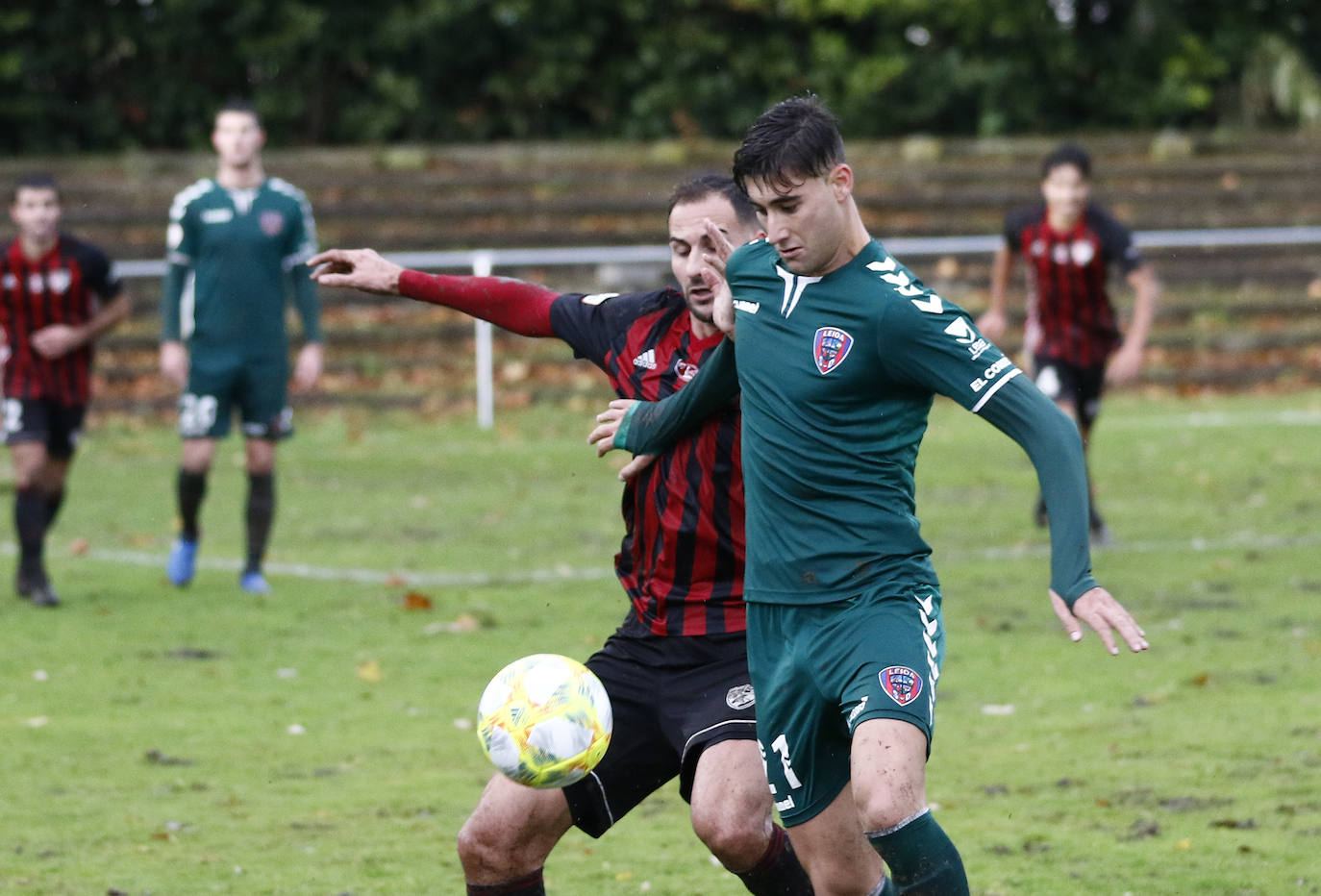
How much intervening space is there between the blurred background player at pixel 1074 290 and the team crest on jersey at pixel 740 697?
22.1 feet

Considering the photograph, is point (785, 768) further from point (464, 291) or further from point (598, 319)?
point (464, 291)

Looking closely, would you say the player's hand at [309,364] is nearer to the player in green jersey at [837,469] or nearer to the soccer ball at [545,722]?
the soccer ball at [545,722]

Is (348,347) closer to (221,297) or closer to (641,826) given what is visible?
(221,297)

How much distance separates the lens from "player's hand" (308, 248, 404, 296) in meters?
4.80

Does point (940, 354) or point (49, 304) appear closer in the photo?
point (940, 354)

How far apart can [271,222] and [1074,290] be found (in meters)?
4.66

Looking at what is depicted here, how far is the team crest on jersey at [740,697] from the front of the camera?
425 cm

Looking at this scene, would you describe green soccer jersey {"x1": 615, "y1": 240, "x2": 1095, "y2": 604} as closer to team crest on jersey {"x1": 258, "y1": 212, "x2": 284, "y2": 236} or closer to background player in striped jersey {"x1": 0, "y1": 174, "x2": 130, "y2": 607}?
team crest on jersey {"x1": 258, "y1": 212, "x2": 284, "y2": 236}

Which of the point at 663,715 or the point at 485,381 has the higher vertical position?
the point at 485,381

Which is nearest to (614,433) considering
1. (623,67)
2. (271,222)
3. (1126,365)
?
(271,222)

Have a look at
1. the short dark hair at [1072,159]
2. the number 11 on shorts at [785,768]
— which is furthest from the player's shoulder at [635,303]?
the short dark hair at [1072,159]

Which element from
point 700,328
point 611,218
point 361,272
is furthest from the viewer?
point 611,218

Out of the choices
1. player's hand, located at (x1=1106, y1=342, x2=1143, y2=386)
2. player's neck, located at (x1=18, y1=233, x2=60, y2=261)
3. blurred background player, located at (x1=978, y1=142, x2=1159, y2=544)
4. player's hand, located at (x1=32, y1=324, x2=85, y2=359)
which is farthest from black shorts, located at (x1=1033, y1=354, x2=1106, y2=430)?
player's neck, located at (x1=18, y1=233, x2=60, y2=261)

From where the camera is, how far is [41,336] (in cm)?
938
